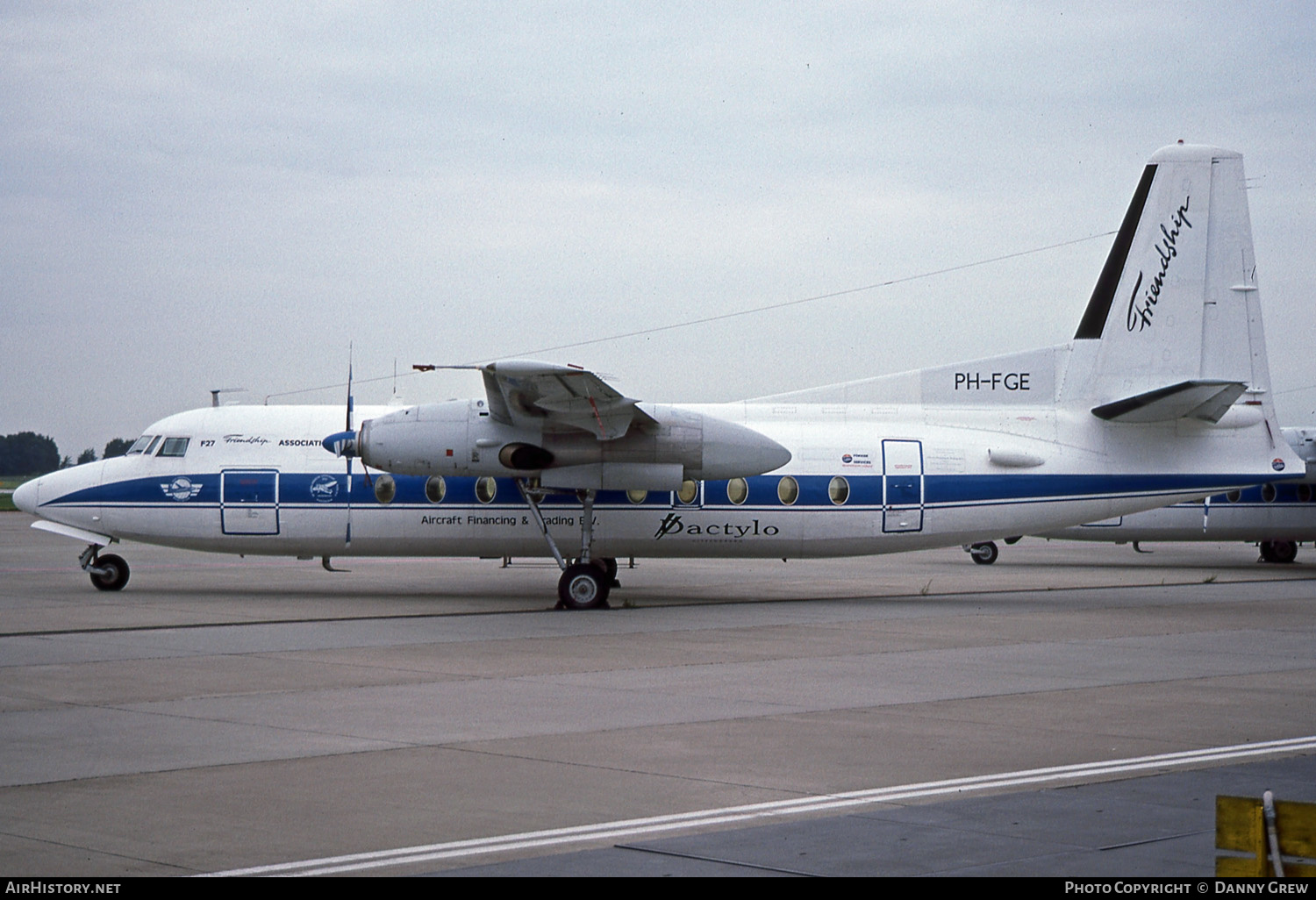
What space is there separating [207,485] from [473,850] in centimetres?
1719

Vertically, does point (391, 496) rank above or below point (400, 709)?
above

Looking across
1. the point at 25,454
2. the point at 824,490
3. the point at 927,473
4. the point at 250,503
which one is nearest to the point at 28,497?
the point at 250,503

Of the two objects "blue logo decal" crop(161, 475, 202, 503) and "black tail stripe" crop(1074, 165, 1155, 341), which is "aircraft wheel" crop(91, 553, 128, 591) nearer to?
"blue logo decal" crop(161, 475, 202, 503)

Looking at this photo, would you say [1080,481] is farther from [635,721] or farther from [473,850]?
[473,850]

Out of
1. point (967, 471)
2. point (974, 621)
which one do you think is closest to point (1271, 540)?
point (967, 471)

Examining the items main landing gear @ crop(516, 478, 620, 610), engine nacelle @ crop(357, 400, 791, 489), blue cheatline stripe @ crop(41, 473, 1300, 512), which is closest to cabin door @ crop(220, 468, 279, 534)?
blue cheatline stripe @ crop(41, 473, 1300, 512)

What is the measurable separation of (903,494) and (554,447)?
5.82m

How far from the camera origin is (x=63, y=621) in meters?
18.2

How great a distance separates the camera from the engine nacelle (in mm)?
20516

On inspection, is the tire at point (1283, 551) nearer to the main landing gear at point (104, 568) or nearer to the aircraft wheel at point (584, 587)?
the aircraft wheel at point (584, 587)

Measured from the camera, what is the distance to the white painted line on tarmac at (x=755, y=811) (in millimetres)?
6598

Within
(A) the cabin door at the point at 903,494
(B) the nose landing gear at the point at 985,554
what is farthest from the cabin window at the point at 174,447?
(B) the nose landing gear at the point at 985,554

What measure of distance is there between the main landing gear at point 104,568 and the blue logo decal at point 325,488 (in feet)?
12.5

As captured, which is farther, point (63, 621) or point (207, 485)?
point (207, 485)
